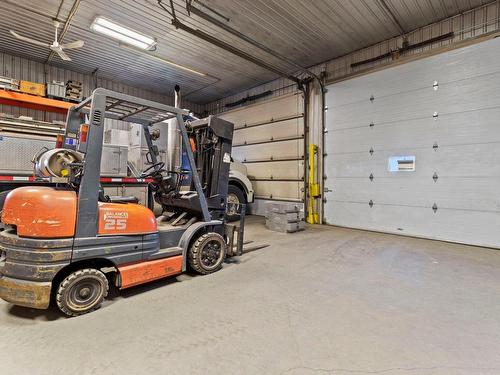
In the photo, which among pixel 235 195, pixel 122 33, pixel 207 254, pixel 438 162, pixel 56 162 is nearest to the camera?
pixel 56 162

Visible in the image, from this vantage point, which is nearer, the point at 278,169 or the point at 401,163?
the point at 401,163

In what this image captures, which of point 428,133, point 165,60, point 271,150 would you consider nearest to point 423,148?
point 428,133

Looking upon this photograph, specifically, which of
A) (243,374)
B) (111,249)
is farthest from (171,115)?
(243,374)

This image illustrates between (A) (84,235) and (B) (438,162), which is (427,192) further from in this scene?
(A) (84,235)

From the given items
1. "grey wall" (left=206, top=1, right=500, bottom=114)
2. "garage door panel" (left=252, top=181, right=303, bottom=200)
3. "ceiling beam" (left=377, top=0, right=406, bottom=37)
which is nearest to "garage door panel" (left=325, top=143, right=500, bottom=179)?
"garage door panel" (left=252, top=181, right=303, bottom=200)

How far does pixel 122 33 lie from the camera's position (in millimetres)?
6539

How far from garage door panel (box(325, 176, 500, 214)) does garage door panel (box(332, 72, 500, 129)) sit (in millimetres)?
1575

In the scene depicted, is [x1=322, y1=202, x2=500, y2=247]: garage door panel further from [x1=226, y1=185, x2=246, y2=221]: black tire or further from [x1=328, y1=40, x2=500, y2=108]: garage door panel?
[x1=226, y1=185, x2=246, y2=221]: black tire

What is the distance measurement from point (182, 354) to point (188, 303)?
0.87 m

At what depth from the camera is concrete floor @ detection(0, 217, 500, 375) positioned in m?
1.89

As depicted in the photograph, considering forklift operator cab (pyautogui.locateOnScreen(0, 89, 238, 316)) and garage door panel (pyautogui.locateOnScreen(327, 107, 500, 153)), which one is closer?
forklift operator cab (pyautogui.locateOnScreen(0, 89, 238, 316))

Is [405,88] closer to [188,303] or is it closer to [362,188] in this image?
[362,188]

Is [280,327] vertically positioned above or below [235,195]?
below

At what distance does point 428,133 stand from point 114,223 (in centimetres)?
681
